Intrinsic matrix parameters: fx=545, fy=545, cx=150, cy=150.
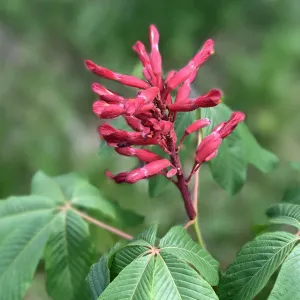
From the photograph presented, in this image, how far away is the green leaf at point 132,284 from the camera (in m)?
1.05

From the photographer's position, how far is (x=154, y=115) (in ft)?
3.90

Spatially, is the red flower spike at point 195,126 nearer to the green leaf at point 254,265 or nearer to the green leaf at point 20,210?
the green leaf at point 254,265

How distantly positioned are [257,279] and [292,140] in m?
3.03

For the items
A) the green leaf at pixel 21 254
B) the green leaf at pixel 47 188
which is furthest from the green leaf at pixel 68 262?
the green leaf at pixel 47 188

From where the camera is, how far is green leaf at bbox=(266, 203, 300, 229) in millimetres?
1202

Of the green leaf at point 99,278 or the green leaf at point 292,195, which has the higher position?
the green leaf at point 292,195

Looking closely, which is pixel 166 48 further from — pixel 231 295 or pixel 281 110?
pixel 231 295

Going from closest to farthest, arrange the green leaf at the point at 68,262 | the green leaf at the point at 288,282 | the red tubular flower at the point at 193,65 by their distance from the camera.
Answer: the green leaf at the point at 288,282 < the red tubular flower at the point at 193,65 < the green leaf at the point at 68,262

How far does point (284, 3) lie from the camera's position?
5066 mm

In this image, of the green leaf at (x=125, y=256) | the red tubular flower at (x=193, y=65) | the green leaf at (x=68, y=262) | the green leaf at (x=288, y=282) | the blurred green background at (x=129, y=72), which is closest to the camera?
the green leaf at (x=288, y=282)

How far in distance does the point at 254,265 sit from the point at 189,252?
14 cm

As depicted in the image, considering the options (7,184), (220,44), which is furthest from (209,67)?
(7,184)

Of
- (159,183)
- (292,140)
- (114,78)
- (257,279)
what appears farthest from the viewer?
(292,140)

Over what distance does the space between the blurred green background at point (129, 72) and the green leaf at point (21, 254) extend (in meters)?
2.01
